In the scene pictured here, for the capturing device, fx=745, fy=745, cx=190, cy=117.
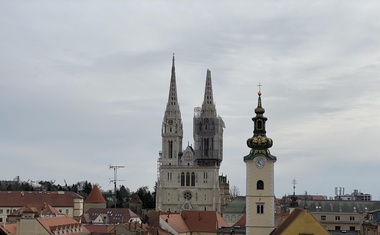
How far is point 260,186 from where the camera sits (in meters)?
66.9

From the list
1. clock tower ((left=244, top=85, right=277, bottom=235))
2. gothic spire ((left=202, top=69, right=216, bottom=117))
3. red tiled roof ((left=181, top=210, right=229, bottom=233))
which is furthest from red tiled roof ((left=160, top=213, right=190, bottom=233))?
gothic spire ((left=202, top=69, right=216, bottom=117))

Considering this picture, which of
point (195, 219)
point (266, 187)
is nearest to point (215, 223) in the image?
point (195, 219)

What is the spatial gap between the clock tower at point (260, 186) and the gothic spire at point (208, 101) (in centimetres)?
9456

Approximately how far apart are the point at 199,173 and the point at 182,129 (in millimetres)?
13003

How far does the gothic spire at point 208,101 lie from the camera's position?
162 metres

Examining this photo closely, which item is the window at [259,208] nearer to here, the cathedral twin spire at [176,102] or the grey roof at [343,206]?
the grey roof at [343,206]

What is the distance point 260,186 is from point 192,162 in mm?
85625

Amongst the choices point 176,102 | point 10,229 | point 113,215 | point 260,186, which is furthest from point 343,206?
point 176,102

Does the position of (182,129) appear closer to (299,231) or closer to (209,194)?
(209,194)

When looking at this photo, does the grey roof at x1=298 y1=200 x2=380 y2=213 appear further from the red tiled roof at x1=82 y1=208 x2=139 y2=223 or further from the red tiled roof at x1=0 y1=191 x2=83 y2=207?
the red tiled roof at x1=0 y1=191 x2=83 y2=207

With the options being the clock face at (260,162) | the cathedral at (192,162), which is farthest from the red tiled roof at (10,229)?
the cathedral at (192,162)

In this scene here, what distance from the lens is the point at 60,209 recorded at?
13062 centimetres

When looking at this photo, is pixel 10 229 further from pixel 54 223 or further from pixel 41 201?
pixel 41 201

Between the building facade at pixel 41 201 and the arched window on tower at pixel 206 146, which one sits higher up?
the arched window on tower at pixel 206 146
